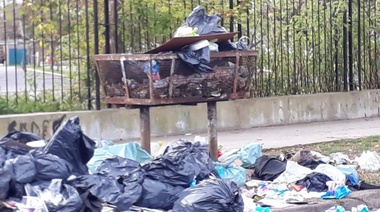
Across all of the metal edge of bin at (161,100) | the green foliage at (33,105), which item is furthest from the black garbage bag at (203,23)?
the green foliage at (33,105)

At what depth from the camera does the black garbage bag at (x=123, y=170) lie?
6.91 metres

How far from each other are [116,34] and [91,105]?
105cm

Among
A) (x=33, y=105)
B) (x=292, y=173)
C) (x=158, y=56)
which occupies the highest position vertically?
(x=158, y=56)

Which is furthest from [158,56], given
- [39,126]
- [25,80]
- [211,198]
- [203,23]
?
[25,80]

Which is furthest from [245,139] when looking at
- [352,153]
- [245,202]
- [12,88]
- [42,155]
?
[42,155]

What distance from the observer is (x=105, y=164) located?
7.26 meters

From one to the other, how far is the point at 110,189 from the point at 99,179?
15 cm

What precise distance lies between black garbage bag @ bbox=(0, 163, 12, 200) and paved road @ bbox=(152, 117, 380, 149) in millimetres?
4441

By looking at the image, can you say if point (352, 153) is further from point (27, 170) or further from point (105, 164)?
point (27, 170)

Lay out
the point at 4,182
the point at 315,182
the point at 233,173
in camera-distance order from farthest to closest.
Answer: the point at 233,173 < the point at 315,182 < the point at 4,182

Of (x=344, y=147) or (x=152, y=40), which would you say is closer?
(x=344, y=147)

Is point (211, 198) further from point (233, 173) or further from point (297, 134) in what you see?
point (297, 134)

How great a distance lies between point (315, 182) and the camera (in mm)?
7645

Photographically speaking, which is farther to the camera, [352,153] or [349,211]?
[352,153]
